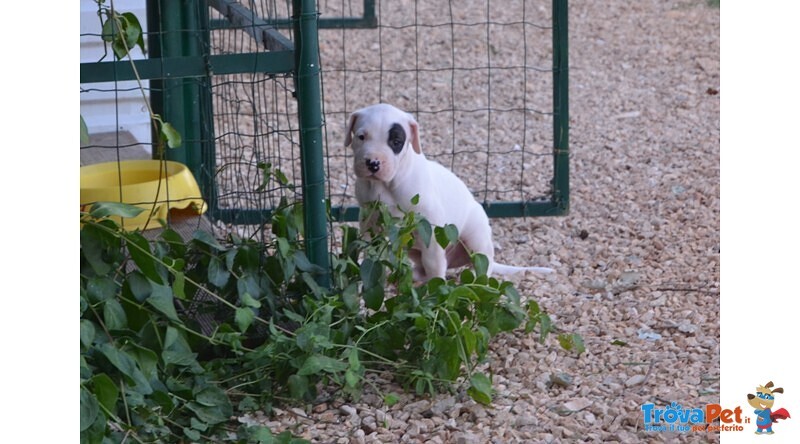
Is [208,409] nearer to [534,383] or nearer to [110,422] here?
[110,422]

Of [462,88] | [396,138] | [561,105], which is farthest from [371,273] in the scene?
[462,88]

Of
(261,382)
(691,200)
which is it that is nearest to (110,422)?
(261,382)

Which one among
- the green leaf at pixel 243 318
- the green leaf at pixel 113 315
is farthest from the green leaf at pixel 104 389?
the green leaf at pixel 243 318

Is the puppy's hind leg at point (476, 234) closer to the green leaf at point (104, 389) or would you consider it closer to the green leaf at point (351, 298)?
the green leaf at point (351, 298)

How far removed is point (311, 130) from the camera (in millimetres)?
3531

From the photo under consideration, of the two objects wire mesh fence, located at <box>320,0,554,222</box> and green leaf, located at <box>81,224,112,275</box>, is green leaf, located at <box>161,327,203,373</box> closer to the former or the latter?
green leaf, located at <box>81,224,112,275</box>

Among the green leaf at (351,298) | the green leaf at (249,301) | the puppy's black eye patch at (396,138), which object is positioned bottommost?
the green leaf at (351,298)

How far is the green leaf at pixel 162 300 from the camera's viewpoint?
3010mm

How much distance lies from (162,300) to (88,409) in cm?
52

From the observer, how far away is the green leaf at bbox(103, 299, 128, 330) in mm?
2943

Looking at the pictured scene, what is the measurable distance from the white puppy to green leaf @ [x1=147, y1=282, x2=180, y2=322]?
0.98 meters

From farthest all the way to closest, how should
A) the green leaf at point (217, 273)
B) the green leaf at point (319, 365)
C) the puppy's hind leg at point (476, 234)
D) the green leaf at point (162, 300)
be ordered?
1. the puppy's hind leg at point (476, 234)
2. the green leaf at point (217, 273)
3. the green leaf at point (319, 365)
4. the green leaf at point (162, 300)
